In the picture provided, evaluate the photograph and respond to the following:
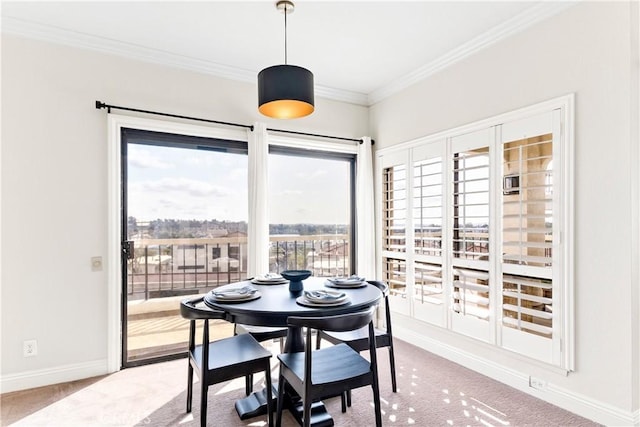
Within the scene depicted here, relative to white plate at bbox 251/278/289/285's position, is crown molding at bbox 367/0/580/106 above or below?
above

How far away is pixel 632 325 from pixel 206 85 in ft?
12.0

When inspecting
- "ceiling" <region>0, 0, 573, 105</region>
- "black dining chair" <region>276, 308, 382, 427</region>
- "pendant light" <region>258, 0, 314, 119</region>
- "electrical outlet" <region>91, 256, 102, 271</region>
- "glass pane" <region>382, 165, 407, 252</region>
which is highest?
"ceiling" <region>0, 0, 573, 105</region>

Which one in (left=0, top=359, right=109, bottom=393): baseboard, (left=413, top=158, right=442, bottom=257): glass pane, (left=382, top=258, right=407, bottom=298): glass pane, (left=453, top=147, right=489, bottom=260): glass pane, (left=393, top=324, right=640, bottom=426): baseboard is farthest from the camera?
(left=382, top=258, right=407, bottom=298): glass pane

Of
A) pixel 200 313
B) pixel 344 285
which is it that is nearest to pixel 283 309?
pixel 200 313

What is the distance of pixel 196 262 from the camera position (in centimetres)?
345

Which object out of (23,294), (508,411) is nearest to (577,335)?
(508,411)

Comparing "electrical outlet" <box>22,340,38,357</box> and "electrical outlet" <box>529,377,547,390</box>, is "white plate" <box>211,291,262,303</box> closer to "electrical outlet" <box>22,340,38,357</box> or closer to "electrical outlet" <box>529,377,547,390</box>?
"electrical outlet" <box>22,340,38,357</box>

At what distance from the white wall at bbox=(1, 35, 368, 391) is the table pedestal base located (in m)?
1.41

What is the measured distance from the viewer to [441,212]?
10.8 ft

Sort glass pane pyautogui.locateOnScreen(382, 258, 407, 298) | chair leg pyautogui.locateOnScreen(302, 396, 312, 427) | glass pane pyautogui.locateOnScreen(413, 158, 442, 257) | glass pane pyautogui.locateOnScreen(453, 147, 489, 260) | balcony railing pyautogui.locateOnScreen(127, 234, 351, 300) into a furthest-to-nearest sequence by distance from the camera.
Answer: glass pane pyautogui.locateOnScreen(382, 258, 407, 298)
glass pane pyautogui.locateOnScreen(413, 158, 442, 257)
balcony railing pyautogui.locateOnScreen(127, 234, 351, 300)
glass pane pyautogui.locateOnScreen(453, 147, 489, 260)
chair leg pyautogui.locateOnScreen(302, 396, 312, 427)

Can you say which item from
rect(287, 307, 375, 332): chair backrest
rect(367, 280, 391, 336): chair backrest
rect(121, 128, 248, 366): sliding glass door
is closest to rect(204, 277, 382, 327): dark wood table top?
rect(287, 307, 375, 332): chair backrest

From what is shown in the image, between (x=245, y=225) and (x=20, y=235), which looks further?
(x=245, y=225)

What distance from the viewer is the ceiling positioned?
98.7 inches

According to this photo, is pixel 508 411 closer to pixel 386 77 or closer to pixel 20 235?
pixel 386 77
